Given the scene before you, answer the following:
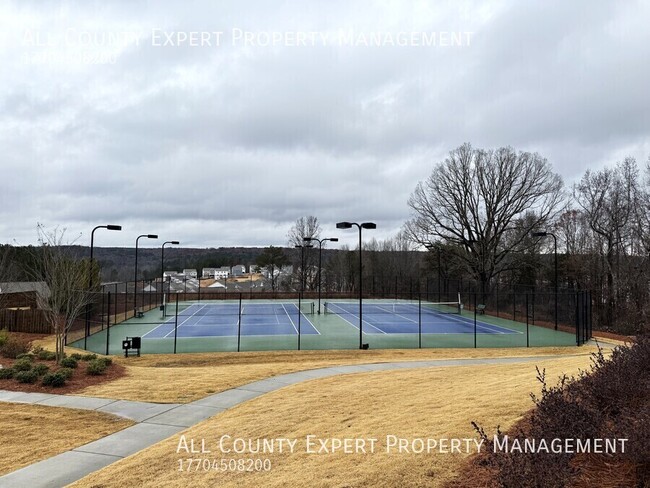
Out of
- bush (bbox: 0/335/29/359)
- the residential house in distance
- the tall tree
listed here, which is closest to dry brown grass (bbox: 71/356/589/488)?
bush (bbox: 0/335/29/359)

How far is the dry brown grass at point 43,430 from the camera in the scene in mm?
7984

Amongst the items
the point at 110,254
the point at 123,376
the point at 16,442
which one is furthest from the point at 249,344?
the point at 110,254

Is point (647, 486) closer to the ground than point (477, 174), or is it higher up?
closer to the ground

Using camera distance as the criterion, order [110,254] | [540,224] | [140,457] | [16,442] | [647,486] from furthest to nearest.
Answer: [110,254] → [540,224] → [16,442] → [140,457] → [647,486]

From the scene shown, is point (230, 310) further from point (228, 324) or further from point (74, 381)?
point (74, 381)

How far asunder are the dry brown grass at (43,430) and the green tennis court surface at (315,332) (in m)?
10.1

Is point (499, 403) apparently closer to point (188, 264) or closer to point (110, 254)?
point (110, 254)

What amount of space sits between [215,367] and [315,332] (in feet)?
44.9

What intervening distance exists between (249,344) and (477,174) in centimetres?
3535

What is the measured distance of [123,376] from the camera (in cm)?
1418

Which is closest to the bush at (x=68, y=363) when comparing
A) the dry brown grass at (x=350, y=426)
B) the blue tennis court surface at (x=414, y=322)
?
the dry brown grass at (x=350, y=426)

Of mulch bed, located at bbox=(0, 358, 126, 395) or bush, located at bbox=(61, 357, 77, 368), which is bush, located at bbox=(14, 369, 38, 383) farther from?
bush, located at bbox=(61, 357, 77, 368)

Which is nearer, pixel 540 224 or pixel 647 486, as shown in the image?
pixel 647 486

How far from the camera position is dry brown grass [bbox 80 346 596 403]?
1232 centimetres
